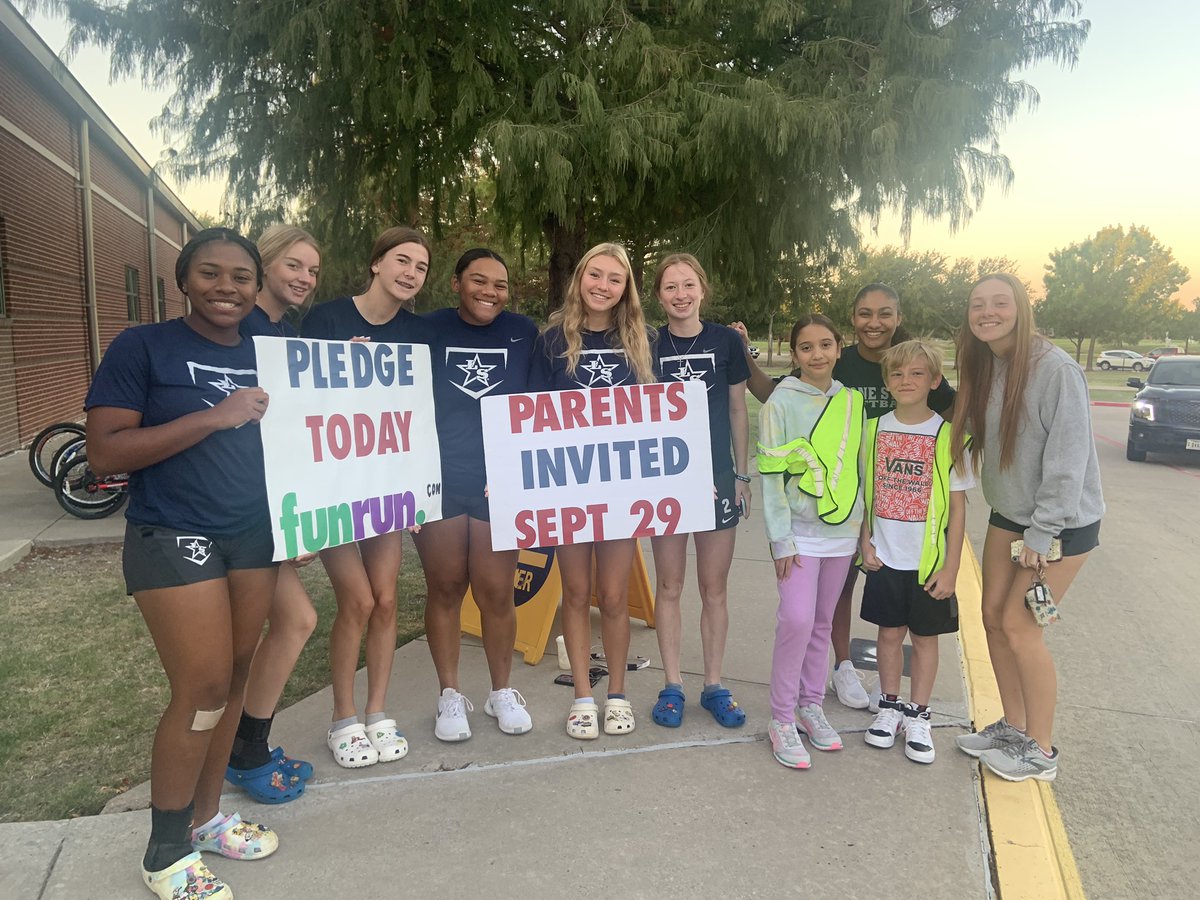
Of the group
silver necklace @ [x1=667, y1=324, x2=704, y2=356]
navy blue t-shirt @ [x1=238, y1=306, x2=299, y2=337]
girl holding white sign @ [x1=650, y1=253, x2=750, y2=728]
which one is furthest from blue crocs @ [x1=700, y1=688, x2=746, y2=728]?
navy blue t-shirt @ [x1=238, y1=306, x2=299, y2=337]

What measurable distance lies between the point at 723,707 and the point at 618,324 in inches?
69.1

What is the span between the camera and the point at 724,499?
11.7ft

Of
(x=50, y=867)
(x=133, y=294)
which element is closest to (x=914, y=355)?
(x=50, y=867)

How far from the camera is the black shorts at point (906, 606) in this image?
335cm

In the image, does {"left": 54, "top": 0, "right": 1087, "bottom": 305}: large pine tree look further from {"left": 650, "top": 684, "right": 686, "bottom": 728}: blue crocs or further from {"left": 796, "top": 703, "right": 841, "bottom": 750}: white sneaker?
{"left": 796, "top": 703, "right": 841, "bottom": 750}: white sneaker

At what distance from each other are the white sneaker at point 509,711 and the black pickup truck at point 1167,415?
42.6 feet

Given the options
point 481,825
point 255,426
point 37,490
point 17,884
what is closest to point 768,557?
point 481,825

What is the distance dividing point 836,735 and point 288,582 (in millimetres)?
2280

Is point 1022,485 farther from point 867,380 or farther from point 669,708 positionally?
point 669,708

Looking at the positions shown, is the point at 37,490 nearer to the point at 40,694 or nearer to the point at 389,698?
the point at 40,694

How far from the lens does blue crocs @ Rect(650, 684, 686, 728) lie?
3.57m

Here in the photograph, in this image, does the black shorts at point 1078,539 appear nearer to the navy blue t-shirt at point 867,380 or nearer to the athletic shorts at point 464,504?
the navy blue t-shirt at point 867,380

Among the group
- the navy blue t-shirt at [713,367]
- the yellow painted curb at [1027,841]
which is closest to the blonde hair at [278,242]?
the navy blue t-shirt at [713,367]

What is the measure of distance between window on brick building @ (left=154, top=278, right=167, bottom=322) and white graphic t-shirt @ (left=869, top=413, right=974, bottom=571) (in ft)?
84.5
